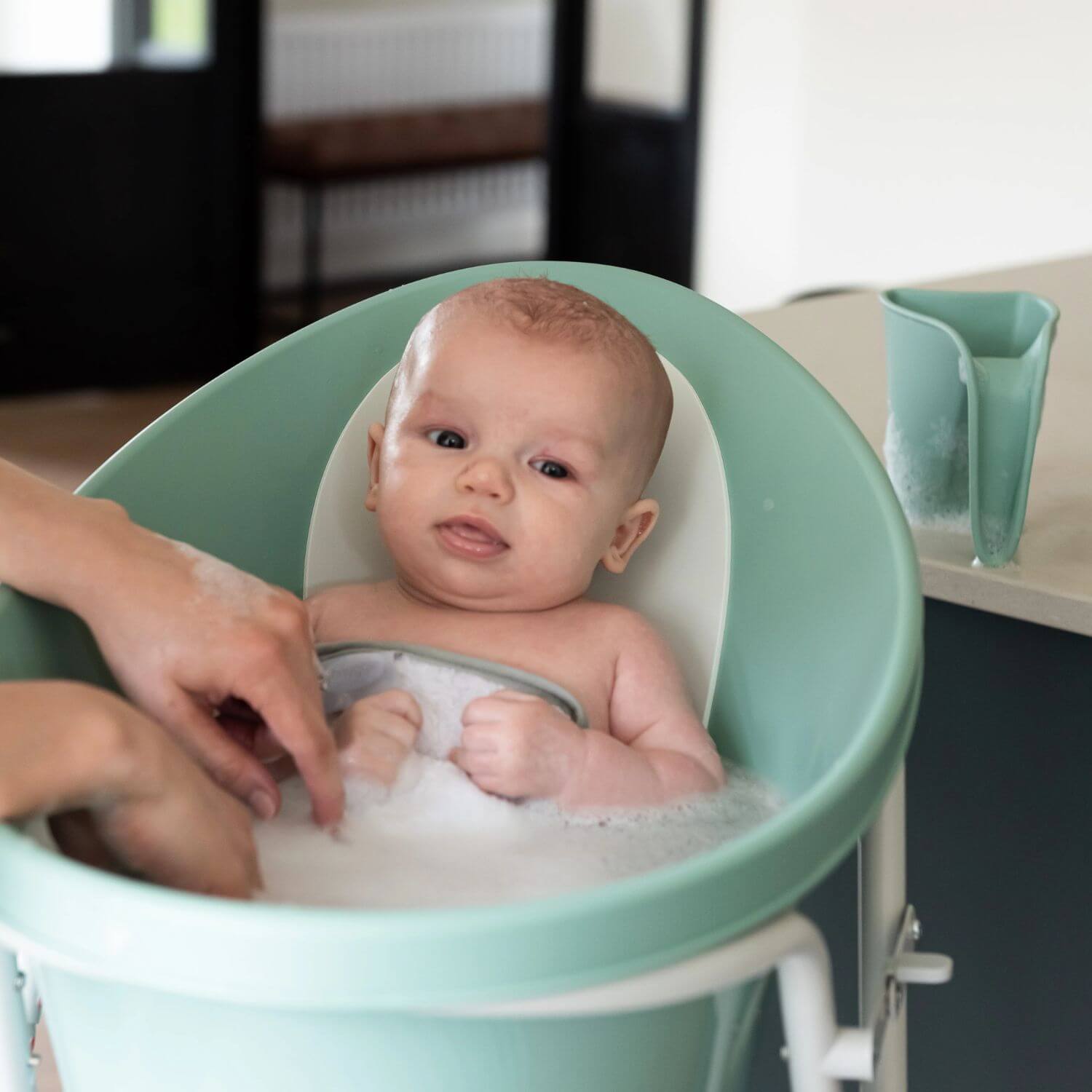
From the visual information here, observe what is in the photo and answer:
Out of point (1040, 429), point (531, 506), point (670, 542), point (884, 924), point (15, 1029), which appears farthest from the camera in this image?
point (1040, 429)

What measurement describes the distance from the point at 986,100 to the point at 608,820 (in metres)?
2.70

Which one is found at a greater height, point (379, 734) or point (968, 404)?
point (968, 404)

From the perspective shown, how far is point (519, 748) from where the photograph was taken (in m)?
0.86

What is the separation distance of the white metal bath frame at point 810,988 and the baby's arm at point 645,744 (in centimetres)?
12

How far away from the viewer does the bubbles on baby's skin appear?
0.79m

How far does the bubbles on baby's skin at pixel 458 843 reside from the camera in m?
0.79

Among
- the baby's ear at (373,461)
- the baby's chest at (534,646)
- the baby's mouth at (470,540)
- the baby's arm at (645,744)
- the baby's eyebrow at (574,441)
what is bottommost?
the baby's arm at (645,744)

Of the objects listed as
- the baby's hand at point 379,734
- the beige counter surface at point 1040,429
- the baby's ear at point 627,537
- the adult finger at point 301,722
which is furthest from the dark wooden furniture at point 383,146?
the adult finger at point 301,722

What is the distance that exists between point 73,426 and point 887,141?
184cm

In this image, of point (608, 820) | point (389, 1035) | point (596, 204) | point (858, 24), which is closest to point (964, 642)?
point (608, 820)

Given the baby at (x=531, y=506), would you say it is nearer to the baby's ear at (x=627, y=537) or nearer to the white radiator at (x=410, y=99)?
the baby's ear at (x=627, y=537)

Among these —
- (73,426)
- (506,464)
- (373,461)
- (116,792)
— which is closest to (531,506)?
(506,464)

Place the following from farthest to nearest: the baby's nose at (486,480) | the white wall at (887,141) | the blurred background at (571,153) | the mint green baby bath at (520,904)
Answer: the blurred background at (571,153) → the white wall at (887,141) → the baby's nose at (486,480) → the mint green baby bath at (520,904)

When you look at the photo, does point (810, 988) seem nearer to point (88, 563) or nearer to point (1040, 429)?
point (88, 563)
